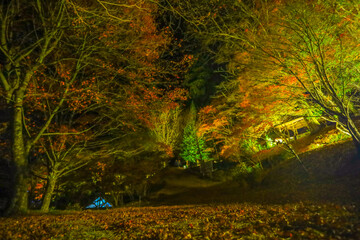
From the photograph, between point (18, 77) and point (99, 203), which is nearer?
point (18, 77)

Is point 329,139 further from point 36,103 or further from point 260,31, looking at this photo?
point 36,103

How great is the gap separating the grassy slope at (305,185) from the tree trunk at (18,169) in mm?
7906

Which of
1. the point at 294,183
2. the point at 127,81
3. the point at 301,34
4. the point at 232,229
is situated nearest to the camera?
the point at 232,229

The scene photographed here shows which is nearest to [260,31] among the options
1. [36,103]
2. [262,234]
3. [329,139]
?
[262,234]

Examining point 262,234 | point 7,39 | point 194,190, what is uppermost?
point 7,39

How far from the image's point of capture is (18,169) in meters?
6.39

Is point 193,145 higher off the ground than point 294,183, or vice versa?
point 193,145

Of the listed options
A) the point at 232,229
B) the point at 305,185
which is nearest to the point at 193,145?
the point at 305,185

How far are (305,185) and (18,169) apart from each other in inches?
464

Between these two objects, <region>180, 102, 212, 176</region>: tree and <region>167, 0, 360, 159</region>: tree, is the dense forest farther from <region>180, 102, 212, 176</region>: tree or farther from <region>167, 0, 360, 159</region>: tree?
<region>180, 102, 212, 176</region>: tree

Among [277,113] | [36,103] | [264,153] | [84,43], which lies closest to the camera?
[84,43]

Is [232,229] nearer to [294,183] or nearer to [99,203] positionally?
[294,183]

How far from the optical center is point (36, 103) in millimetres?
9477

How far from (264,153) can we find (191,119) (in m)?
9.85
